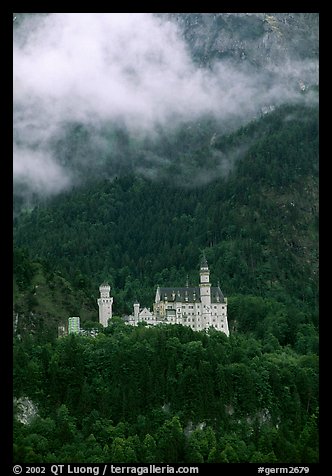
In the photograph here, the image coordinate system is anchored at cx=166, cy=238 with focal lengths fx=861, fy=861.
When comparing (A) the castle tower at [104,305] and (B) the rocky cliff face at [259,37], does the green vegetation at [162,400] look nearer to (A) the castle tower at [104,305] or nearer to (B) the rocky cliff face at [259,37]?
(A) the castle tower at [104,305]

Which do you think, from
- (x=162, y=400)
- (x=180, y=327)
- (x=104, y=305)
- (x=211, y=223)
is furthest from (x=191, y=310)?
(x=211, y=223)

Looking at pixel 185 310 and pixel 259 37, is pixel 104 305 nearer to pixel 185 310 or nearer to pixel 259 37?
pixel 185 310

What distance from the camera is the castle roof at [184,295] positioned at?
274ft

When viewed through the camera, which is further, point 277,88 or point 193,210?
point 277,88

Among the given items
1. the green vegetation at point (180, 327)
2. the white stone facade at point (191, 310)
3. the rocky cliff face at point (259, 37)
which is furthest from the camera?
the rocky cliff face at point (259, 37)

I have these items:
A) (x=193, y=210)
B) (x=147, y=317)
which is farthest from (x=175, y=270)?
(x=147, y=317)

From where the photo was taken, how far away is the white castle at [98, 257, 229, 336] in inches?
3250

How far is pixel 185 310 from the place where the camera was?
272ft

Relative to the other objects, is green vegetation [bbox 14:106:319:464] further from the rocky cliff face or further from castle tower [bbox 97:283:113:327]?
the rocky cliff face

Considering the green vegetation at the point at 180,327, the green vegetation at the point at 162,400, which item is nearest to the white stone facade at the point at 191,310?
the green vegetation at the point at 180,327

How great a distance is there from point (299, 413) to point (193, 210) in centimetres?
7055

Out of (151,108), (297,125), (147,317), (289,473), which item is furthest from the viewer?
(151,108)

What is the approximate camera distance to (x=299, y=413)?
6812cm

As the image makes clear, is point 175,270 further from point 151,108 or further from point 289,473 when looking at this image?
point 289,473
